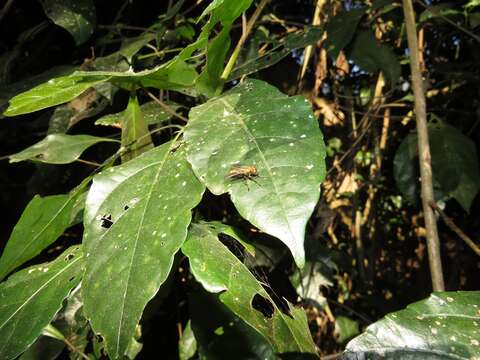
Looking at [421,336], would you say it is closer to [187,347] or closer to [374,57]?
[187,347]

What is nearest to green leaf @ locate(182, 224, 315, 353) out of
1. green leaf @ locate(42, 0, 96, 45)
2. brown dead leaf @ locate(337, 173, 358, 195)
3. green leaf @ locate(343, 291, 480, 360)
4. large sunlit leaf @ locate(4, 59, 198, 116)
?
green leaf @ locate(343, 291, 480, 360)

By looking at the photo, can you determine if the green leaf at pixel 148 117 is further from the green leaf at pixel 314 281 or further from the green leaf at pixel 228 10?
the green leaf at pixel 314 281

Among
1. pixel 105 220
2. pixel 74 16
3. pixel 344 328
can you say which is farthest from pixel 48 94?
pixel 344 328

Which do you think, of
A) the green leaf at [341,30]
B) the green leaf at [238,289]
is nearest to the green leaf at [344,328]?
the green leaf at [341,30]

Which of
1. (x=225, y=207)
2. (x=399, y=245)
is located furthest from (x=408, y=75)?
(x=225, y=207)

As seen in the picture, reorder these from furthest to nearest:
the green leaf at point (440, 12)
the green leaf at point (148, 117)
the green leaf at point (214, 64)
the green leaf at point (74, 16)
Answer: the green leaf at point (440, 12) < the green leaf at point (74, 16) < the green leaf at point (148, 117) < the green leaf at point (214, 64)

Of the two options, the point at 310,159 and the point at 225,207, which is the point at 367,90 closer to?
the point at 225,207
